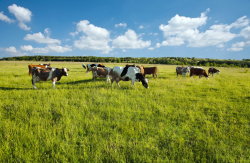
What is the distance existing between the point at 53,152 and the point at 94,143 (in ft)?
3.10

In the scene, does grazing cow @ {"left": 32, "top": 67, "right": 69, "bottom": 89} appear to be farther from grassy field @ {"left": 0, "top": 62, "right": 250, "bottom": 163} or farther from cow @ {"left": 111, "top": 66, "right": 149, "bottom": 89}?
cow @ {"left": 111, "top": 66, "right": 149, "bottom": 89}

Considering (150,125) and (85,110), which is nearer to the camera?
(150,125)

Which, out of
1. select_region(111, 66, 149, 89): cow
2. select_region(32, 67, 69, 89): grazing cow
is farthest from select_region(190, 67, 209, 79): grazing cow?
select_region(32, 67, 69, 89): grazing cow

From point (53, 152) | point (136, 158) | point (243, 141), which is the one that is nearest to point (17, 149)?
point (53, 152)

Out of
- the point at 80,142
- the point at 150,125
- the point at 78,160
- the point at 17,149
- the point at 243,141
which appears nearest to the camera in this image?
the point at 78,160

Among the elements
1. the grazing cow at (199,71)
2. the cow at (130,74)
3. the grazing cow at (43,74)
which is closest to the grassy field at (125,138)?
the grazing cow at (43,74)

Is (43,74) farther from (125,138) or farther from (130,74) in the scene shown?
(125,138)

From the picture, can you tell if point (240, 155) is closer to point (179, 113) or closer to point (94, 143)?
point (179, 113)

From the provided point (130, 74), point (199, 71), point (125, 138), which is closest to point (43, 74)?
point (130, 74)

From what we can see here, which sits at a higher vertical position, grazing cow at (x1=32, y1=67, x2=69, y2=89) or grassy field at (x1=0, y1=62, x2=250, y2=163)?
grazing cow at (x1=32, y1=67, x2=69, y2=89)

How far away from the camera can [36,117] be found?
13.8 ft

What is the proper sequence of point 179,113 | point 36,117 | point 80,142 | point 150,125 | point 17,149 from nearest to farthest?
point 17,149
point 80,142
point 150,125
point 36,117
point 179,113

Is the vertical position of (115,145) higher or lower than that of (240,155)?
higher

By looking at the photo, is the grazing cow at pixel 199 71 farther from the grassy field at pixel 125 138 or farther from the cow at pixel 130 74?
the grassy field at pixel 125 138
